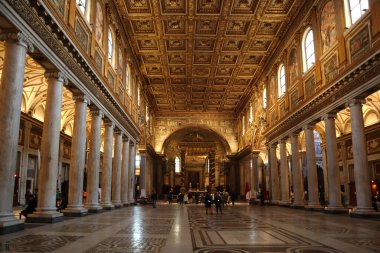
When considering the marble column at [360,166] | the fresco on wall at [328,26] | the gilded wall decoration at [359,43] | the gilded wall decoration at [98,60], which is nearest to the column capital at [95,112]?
the gilded wall decoration at [98,60]

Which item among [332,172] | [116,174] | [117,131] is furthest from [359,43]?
[116,174]

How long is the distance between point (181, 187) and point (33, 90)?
24.8 m

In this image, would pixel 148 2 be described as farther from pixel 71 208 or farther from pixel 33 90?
pixel 71 208

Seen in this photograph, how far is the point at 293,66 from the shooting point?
21.3 m

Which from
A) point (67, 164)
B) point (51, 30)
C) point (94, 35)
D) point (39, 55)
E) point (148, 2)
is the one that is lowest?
point (67, 164)

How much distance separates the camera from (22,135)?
68.9 feet

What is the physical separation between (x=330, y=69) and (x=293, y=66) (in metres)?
5.37

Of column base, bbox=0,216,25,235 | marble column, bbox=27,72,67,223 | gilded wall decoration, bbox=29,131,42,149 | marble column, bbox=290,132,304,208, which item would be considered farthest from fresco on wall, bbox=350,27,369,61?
gilded wall decoration, bbox=29,131,42,149

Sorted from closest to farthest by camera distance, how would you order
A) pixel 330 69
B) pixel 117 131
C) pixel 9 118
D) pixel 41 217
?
pixel 9 118 → pixel 41 217 → pixel 330 69 → pixel 117 131

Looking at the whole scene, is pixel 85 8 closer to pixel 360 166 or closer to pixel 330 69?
pixel 330 69

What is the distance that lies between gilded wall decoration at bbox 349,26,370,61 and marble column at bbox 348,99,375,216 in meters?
1.91

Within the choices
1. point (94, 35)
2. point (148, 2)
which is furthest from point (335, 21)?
point (94, 35)

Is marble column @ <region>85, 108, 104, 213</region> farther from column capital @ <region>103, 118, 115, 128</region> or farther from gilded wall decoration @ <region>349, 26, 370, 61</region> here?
gilded wall decoration @ <region>349, 26, 370, 61</region>

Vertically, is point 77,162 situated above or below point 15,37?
below
